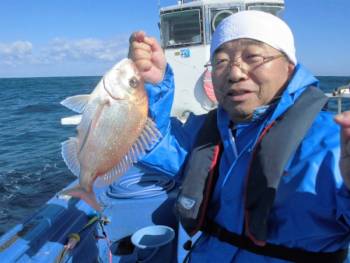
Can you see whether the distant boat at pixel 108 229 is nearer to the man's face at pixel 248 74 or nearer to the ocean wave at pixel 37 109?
A: the man's face at pixel 248 74

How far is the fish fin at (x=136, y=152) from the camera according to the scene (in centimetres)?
217

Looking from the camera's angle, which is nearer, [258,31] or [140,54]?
[258,31]

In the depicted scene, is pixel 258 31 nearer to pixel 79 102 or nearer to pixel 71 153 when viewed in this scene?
pixel 79 102

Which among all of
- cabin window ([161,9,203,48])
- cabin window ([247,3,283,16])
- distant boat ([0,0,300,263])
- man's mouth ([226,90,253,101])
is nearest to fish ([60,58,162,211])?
distant boat ([0,0,300,263])

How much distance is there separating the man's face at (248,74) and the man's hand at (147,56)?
0.38 m

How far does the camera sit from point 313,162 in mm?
1623

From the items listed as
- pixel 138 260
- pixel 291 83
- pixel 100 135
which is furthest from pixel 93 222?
pixel 291 83

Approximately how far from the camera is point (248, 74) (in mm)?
1928

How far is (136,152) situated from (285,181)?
0.90 metres

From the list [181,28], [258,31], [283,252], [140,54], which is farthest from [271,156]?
[181,28]

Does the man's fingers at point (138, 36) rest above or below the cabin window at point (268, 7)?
below

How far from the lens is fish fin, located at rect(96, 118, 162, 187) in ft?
7.12

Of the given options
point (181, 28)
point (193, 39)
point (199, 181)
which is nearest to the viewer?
point (199, 181)

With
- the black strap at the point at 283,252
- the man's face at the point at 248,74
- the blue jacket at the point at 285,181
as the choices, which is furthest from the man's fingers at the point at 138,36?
the black strap at the point at 283,252
